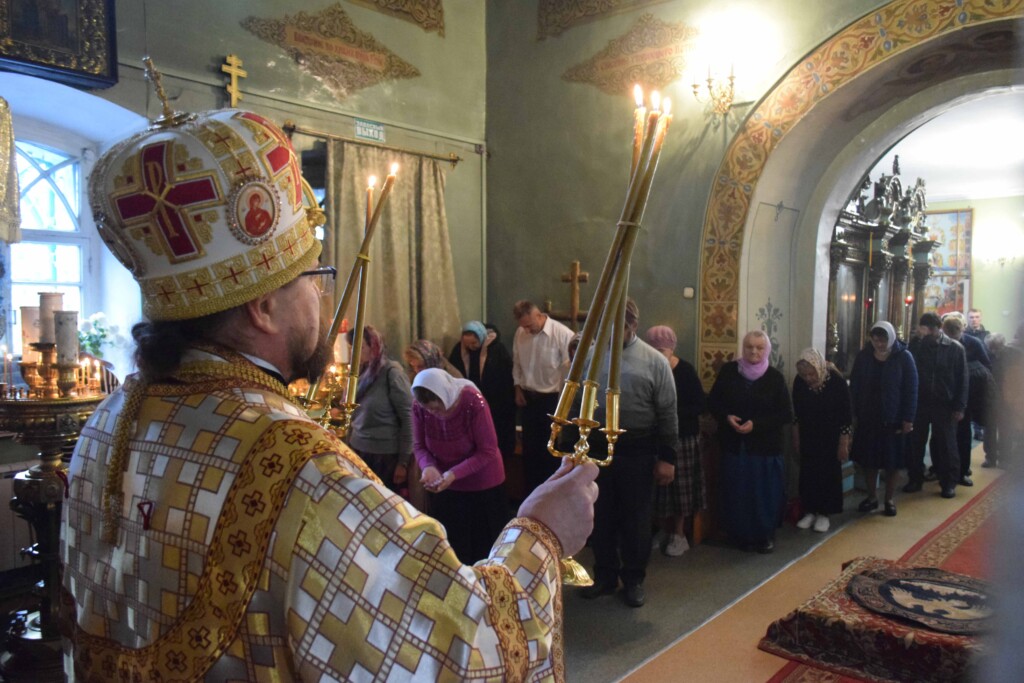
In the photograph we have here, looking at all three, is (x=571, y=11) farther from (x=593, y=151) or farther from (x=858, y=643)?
(x=858, y=643)

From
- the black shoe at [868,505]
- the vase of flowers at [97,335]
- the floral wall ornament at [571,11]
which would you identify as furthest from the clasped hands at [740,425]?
the vase of flowers at [97,335]

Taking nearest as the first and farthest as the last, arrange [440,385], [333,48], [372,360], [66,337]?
1. [66,337]
2. [440,385]
3. [372,360]
4. [333,48]

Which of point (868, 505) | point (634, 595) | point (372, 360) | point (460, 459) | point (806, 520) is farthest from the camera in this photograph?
point (868, 505)

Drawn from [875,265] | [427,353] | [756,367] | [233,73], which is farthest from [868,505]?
[233,73]

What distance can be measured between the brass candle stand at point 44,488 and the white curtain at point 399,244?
9.03 ft

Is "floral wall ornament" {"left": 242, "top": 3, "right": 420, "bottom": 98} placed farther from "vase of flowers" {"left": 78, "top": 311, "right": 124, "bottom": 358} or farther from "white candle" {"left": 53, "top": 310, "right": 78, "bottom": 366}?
"white candle" {"left": 53, "top": 310, "right": 78, "bottom": 366}

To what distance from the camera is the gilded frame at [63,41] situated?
400 centimetres

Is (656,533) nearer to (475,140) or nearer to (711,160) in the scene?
(711,160)

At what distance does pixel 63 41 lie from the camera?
4176 millimetres

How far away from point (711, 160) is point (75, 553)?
16.5ft

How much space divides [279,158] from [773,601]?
12.5 ft

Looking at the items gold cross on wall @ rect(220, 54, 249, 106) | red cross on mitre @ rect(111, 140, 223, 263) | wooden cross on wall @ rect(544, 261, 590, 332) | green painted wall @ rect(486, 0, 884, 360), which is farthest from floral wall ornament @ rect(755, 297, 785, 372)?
red cross on mitre @ rect(111, 140, 223, 263)

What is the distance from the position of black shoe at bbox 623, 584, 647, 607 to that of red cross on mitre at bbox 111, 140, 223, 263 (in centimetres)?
345

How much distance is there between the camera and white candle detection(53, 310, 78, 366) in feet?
9.16
